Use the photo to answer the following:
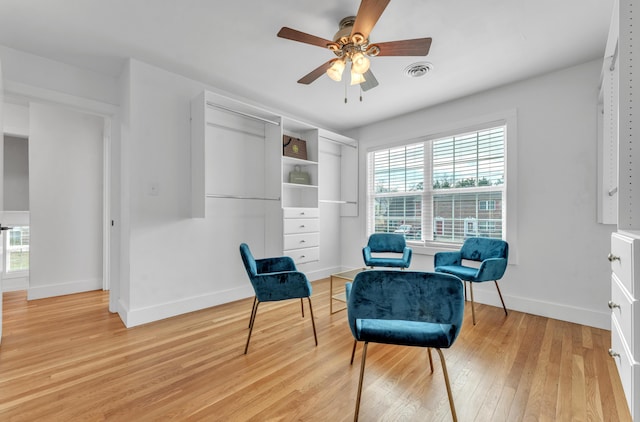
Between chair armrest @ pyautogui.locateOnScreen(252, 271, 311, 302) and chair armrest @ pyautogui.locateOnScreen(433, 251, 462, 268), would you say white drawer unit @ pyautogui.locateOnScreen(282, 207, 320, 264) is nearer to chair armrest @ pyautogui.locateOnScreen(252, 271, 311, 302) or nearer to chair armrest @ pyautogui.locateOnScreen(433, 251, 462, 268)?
chair armrest @ pyautogui.locateOnScreen(252, 271, 311, 302)

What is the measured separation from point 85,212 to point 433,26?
4.67m

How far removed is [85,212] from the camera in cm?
395

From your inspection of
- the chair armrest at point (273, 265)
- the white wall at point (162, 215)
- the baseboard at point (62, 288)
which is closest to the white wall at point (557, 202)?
the chair armrest at point (273, 265)

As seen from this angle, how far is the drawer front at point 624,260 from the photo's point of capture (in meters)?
1.07

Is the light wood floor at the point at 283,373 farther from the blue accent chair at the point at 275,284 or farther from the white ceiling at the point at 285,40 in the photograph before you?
the white ceiling at the point at 285,40

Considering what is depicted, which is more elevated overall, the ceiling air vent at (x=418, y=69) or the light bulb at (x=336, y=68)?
the ceiling air vent at (x=418, y=69)

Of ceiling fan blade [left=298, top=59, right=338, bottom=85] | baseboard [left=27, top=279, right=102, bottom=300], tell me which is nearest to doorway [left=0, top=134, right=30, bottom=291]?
baseboard [left=27, top=279, right=102, bottom=300]

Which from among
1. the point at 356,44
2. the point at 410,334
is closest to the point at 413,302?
the point at 410,334

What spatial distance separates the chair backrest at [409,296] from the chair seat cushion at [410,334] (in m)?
0.11

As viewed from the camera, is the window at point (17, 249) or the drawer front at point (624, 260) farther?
the window at point (17, 249)

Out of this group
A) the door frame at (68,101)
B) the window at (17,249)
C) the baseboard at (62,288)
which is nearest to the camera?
the door frame at (68,101)

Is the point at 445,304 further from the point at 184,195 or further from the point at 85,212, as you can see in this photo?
the point at 85,212

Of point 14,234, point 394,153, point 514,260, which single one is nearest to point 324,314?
point 514,260

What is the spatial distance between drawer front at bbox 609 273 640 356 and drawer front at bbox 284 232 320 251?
288 cm
